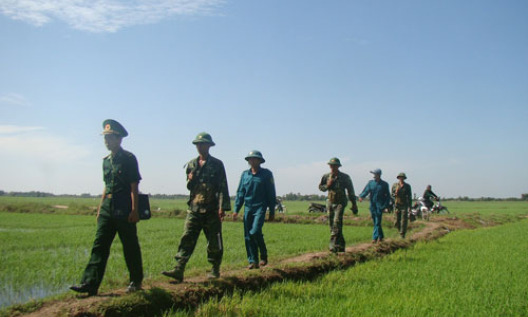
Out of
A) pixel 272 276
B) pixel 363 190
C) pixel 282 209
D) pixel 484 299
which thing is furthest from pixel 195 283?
pixel 282 209

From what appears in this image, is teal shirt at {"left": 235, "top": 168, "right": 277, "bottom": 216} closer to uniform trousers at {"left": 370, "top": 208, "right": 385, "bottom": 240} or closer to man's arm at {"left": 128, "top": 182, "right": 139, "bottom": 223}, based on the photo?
man's arm at {"left": 128, "top": 182, "right": 139, "bottom": 223}

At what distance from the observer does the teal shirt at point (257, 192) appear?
643 centimetres

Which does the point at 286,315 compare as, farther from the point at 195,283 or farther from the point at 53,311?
the point at 53,311

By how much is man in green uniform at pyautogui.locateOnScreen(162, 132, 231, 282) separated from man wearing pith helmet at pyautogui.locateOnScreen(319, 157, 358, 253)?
3446mm

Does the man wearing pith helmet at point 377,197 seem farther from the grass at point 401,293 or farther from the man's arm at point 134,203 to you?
the man's arm at point 134,203

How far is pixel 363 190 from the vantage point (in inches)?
425

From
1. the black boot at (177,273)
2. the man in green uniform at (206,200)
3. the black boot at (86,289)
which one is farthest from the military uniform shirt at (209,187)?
the black boot at (86,289)

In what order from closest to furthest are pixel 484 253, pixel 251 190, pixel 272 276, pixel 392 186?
pixel 272 276
pixel 251 190
pixel 484 253
pixel 392 186

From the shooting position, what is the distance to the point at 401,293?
509 centimetres

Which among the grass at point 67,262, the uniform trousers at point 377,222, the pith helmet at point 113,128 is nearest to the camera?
the pith helmet at point 113,128

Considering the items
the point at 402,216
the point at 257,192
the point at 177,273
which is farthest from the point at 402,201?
the point at 177,273

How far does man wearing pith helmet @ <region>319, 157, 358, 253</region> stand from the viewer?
8266mm

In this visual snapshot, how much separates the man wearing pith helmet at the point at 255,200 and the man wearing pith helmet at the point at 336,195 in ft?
6.97

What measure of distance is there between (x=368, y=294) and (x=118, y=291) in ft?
9.63
